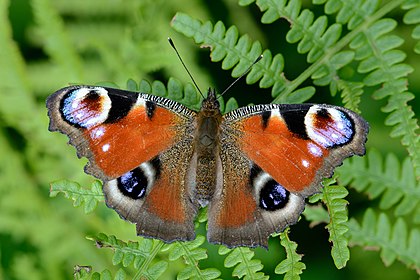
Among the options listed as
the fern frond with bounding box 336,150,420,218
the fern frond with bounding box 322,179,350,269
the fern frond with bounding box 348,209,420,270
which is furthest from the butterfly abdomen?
the fern frond with bounding box 348,209,420,270

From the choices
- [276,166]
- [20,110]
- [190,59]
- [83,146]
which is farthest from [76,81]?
[276,166]

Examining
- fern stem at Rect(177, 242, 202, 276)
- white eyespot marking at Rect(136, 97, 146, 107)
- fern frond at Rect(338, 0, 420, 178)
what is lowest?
fern stem at Rect(177, 242, 202, 276)

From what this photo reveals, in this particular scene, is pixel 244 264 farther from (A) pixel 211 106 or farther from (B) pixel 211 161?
(A) pixel 211 106

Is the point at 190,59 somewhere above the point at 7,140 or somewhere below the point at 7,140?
above

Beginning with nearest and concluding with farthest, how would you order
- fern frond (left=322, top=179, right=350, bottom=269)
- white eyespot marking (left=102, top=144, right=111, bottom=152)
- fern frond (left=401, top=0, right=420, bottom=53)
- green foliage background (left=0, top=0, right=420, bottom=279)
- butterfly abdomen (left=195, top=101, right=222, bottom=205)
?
fern frond (left=322, top=179, right=350, bottom=269), white eyespot marking (left=102, top=144, right=111, bottom=152), butterfly abdomen (left=195, top=101, right=222, bottom=205), green foliage background (left=0, top=0, right=420, bottom=279), fern frond (left=401, top=0, right=420, bottom=53)

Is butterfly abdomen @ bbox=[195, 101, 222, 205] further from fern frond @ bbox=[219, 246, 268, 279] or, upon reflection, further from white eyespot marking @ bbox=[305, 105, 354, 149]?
white eyespot marking @ bbox=[305, 105, 354, 149]

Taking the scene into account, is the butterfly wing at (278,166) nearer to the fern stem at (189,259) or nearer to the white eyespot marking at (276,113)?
the white eyespot marking at (276,113)

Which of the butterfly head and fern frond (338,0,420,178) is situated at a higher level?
fern frond (338,0,420,178)

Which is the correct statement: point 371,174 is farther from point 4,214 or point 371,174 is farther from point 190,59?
point 4,214
